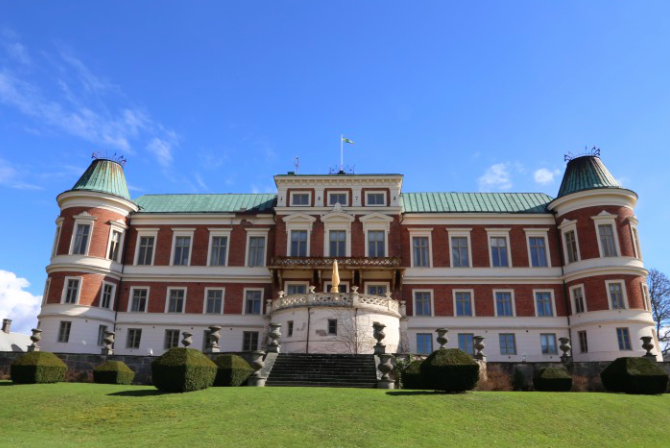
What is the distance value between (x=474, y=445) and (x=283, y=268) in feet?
84.6

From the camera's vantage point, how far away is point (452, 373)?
65.1ft

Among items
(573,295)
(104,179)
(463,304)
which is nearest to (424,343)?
(463,304)

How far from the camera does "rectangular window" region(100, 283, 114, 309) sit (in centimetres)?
3856

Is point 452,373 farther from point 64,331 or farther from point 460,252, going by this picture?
point 64,331

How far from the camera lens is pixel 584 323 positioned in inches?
1411

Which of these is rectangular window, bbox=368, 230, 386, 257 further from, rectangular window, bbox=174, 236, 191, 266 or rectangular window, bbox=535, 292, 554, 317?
rectangular window, bbox=174, 236, 191, 266

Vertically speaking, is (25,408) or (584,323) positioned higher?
(584,323)

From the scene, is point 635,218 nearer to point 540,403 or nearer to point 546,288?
point 546,288

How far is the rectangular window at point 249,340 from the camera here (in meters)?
38.1

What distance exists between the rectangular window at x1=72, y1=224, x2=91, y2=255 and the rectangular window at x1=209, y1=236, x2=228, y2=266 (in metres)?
9.25

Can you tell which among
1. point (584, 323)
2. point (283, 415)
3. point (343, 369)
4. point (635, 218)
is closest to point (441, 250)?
point (584, 323)

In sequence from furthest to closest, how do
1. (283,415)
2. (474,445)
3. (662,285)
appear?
(662,285), (283,415), (474,445)

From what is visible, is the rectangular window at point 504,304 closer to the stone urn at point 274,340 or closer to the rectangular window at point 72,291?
the stone urn at point 274,340

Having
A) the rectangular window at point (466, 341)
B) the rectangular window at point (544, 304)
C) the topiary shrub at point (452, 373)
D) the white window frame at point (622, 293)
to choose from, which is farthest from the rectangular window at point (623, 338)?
the topiary shrub at point (452, 373)
